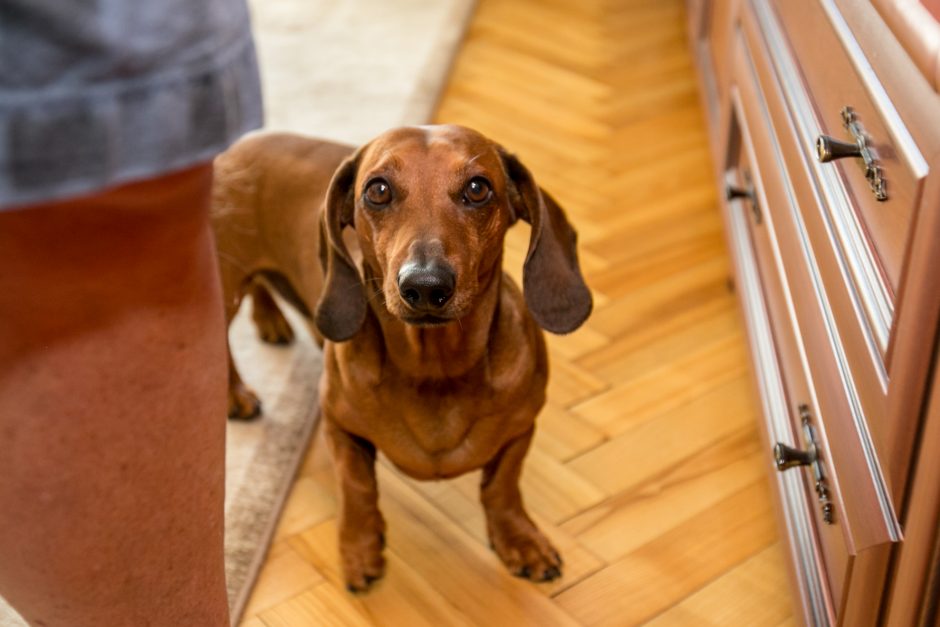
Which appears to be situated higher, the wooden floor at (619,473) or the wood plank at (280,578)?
the wooden floor at (619,473)

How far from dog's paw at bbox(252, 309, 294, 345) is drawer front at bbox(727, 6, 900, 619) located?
2.42 ft

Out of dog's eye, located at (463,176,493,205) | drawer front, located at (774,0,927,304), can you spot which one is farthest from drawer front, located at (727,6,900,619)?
dog's eye, located at (463,176,493,205)

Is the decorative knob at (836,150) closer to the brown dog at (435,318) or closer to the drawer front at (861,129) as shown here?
the drawer front at (861,129)

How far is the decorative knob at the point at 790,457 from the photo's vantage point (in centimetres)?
131

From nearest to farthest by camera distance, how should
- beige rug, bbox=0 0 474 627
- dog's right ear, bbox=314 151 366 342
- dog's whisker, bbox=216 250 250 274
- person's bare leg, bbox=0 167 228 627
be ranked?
person's bare leg, bbox=0 167 228 627 < dog's right ear, bbox=314 151 366 342 < beige rug, bbox=0 0 474 627 < dog's whisker, bbox=216 250 250 274

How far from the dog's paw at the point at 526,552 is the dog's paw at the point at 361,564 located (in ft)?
0.51

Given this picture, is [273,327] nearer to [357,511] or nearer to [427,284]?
[357,511]

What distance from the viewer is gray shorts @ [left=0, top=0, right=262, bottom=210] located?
608 millimetres

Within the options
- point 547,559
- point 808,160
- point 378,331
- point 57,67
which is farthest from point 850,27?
point 57,67

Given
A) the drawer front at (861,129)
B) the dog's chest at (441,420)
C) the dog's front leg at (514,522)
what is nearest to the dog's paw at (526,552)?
the dog's front leg at (514,522)

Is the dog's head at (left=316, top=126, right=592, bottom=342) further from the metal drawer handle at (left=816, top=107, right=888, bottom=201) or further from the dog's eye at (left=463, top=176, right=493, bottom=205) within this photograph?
the metal drawer handle at (left=816, top=107, right=888, bottom=201)

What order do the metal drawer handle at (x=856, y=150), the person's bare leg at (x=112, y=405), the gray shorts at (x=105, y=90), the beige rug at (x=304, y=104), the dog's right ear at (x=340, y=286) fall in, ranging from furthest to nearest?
1. the beige rug at (x=304, y=104)
2. the dog's right ear at (x=340, y=286)
3. the metal drawer handle at (x=856, y=150)
4. the person's bare leg at (x=112, y=405)
5. the gray shorts at (x=105, y=90)

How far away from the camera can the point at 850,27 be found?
1.19 metres

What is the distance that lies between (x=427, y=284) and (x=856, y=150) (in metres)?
0.43
